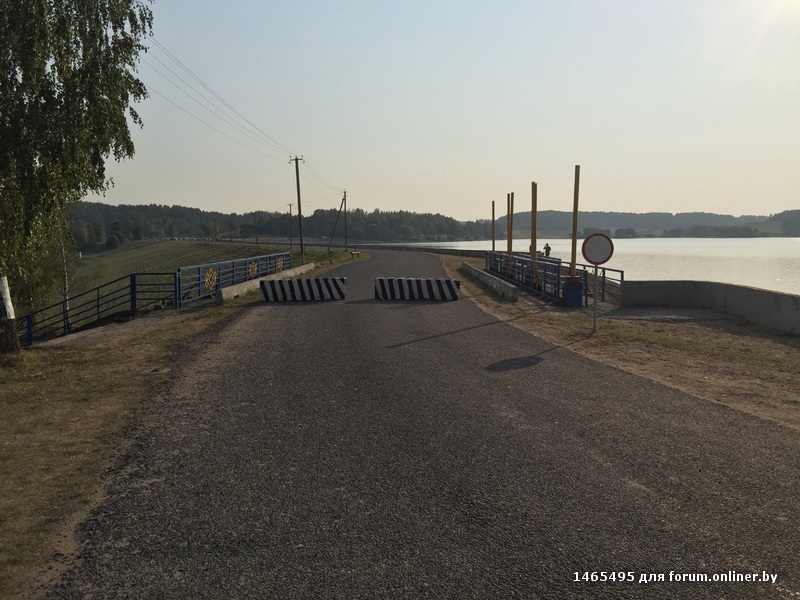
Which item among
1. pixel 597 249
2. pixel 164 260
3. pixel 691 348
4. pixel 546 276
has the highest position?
pixel 597 249

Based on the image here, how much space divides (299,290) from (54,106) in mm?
12879

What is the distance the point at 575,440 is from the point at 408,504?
8.08 ft

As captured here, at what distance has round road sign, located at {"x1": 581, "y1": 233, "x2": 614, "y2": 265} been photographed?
15.8 m

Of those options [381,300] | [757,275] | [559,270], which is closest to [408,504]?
[381,300]

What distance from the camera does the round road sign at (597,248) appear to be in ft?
51.7

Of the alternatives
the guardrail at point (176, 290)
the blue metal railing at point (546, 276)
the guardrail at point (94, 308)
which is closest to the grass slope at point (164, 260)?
the guardrail at point (94, 308)

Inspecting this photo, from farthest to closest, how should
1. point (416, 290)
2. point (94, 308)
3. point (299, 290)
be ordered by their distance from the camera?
1. point (94, 308)
2. point (416, 290)
3. point (299, 290)

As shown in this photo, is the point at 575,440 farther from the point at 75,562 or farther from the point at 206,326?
the point at 206,326

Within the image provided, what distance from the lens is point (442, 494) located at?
5473 mm

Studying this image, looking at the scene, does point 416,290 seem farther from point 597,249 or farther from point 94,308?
point 94,308

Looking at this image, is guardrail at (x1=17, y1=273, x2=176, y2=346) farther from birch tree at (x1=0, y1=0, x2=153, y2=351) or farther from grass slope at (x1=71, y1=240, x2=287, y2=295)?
grass slope at (x1=71, y1=240, x2=287, y2=295)

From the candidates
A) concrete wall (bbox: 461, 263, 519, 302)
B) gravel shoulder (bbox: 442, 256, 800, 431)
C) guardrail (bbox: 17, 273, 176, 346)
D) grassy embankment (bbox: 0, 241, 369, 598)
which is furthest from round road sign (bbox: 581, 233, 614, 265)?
guardrail (bbox: 17, 273, 176, 346)

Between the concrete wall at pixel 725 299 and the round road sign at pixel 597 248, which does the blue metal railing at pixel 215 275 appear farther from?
the concrete wall at pixel 725 299

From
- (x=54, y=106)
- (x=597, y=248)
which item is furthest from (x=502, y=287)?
(x=54, y=106)
